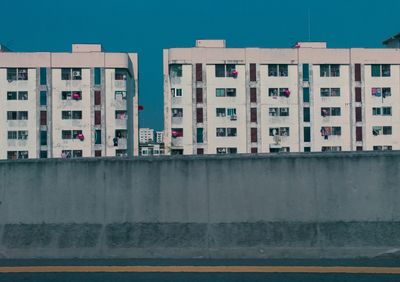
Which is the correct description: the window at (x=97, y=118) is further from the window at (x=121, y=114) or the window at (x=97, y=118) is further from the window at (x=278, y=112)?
the window at (x=278, y=112)

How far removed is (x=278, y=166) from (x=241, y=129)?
6384 cm

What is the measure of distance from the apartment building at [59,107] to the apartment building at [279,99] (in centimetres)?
706

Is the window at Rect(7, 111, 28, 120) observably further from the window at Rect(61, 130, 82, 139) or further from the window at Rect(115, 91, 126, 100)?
the window at Rect(115, 91, 126, 100)

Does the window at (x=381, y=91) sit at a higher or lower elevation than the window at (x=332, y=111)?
higher

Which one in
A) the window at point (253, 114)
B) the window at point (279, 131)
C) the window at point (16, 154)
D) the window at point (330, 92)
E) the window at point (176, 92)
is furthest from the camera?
the window at point (330, 92)

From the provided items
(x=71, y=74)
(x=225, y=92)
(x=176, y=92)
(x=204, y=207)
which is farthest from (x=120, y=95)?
(x=204, y=207)

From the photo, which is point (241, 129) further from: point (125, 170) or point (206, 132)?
point (125, 170)

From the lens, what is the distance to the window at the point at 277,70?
246 feet

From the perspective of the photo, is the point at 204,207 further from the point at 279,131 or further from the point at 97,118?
the point at 97,118

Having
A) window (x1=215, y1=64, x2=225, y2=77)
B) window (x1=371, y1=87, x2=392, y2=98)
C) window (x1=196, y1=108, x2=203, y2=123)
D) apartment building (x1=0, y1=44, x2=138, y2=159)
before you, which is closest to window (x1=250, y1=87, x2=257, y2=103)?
window (x1=215, y1=64, x2=225, y2=77)
